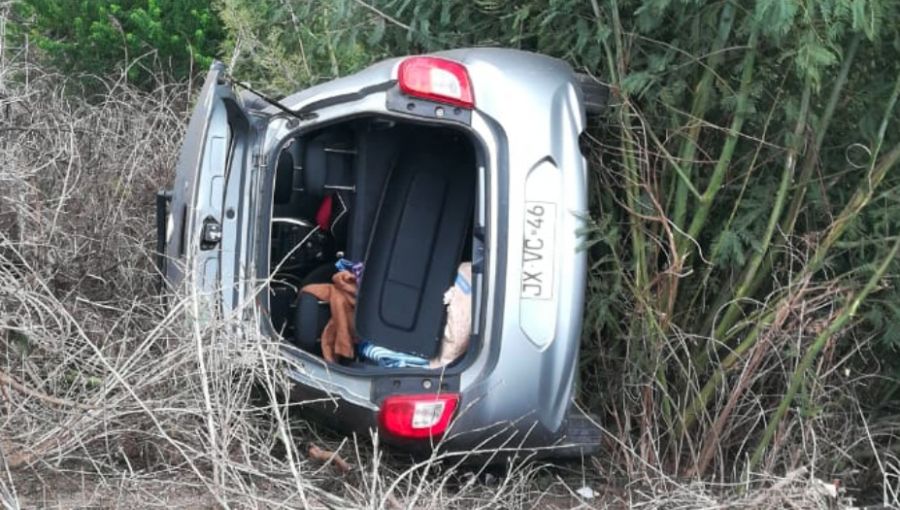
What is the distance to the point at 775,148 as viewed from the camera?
4793 millimetres

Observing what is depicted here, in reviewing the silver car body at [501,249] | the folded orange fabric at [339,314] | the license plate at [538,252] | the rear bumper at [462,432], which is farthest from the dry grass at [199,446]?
the license plate at [538,252]

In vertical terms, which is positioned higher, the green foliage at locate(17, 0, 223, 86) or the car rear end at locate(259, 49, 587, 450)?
the green foliage at locate(17, 0, 223, 86)

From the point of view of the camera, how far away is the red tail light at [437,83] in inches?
183

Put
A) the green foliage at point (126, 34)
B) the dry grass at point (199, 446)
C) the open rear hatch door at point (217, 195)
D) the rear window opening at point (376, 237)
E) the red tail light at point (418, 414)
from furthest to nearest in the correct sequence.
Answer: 1. the green foliage at point (126, 34)
2. the rear window opening at point (376, 237)
3. the open rear hatch door at point (217, 195)
4. the red tail light at point (418, 414)
5. the dry grass at point (199, 446)

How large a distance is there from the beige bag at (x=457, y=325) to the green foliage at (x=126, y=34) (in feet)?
13.6

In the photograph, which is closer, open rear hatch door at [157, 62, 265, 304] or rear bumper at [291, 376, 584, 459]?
rear bumper at [291, 376, 584, 459]

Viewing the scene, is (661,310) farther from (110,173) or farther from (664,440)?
(110,173)

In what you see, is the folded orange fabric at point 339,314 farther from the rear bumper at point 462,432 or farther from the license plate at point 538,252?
the license plate at point 538,252

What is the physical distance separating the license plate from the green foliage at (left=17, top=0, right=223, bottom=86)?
4.56 m

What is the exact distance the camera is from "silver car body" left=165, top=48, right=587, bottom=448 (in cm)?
454

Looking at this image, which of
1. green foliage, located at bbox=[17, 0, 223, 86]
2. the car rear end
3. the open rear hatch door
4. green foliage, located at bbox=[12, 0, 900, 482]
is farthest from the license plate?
green foliage, located at bbox=[17, 0, 223, 86]

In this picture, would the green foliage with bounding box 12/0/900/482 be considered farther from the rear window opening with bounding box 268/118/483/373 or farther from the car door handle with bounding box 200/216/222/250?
the car door handle with bounding box 200/216/222/250

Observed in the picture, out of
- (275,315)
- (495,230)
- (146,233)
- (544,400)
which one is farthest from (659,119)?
(146,233)

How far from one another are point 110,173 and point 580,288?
3343 mm
